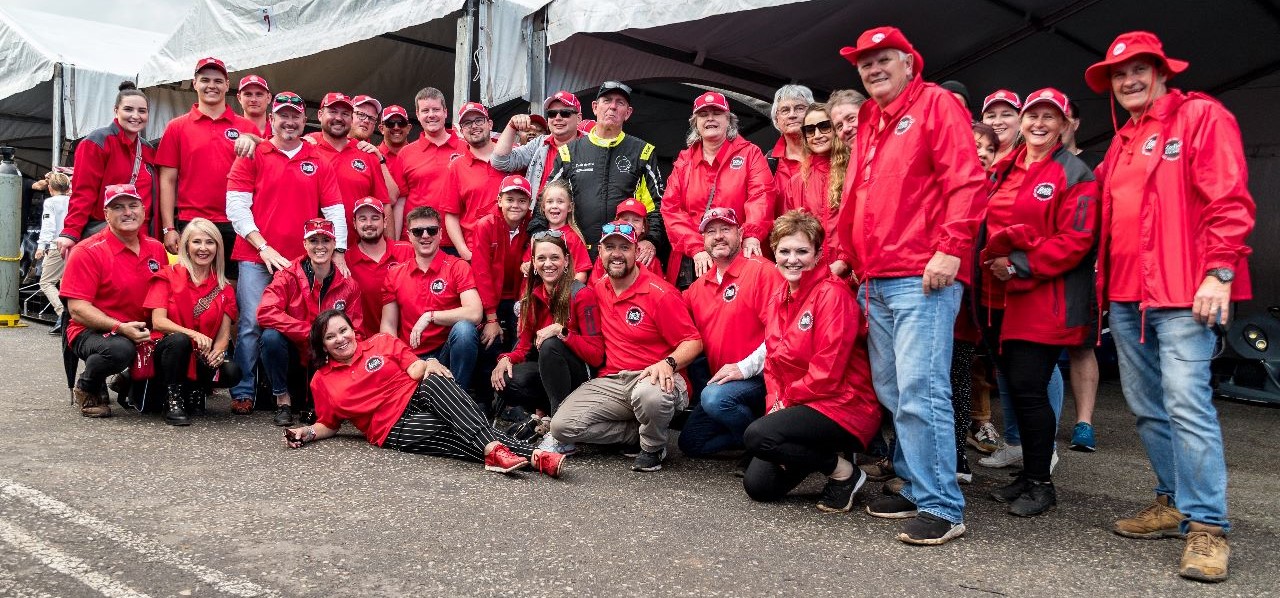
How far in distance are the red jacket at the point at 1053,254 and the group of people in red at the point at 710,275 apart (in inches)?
0.5

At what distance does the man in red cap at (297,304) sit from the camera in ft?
17.9

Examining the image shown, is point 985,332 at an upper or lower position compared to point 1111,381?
upper

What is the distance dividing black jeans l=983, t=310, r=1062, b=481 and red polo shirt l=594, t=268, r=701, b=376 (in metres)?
1.59

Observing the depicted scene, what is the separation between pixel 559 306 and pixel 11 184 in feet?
29.3

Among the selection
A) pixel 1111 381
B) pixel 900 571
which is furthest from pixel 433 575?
pixel 1111 381

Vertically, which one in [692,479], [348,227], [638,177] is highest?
[638,177]

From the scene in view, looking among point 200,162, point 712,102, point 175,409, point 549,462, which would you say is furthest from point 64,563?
point 712,102

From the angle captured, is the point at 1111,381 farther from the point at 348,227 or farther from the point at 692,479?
the point at 348,227

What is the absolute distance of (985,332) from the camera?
418 cm

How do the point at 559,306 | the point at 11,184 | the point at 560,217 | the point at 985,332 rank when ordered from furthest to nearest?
the point at 11,184 < the point at 560,217 < the point at 559,306 < the point at 985,332

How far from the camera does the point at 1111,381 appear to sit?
841 centimetres

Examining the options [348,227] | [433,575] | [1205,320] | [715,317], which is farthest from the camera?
[348,227]

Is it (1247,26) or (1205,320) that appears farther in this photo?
(1247,26)

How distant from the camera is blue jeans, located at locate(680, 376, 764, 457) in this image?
176 inches
